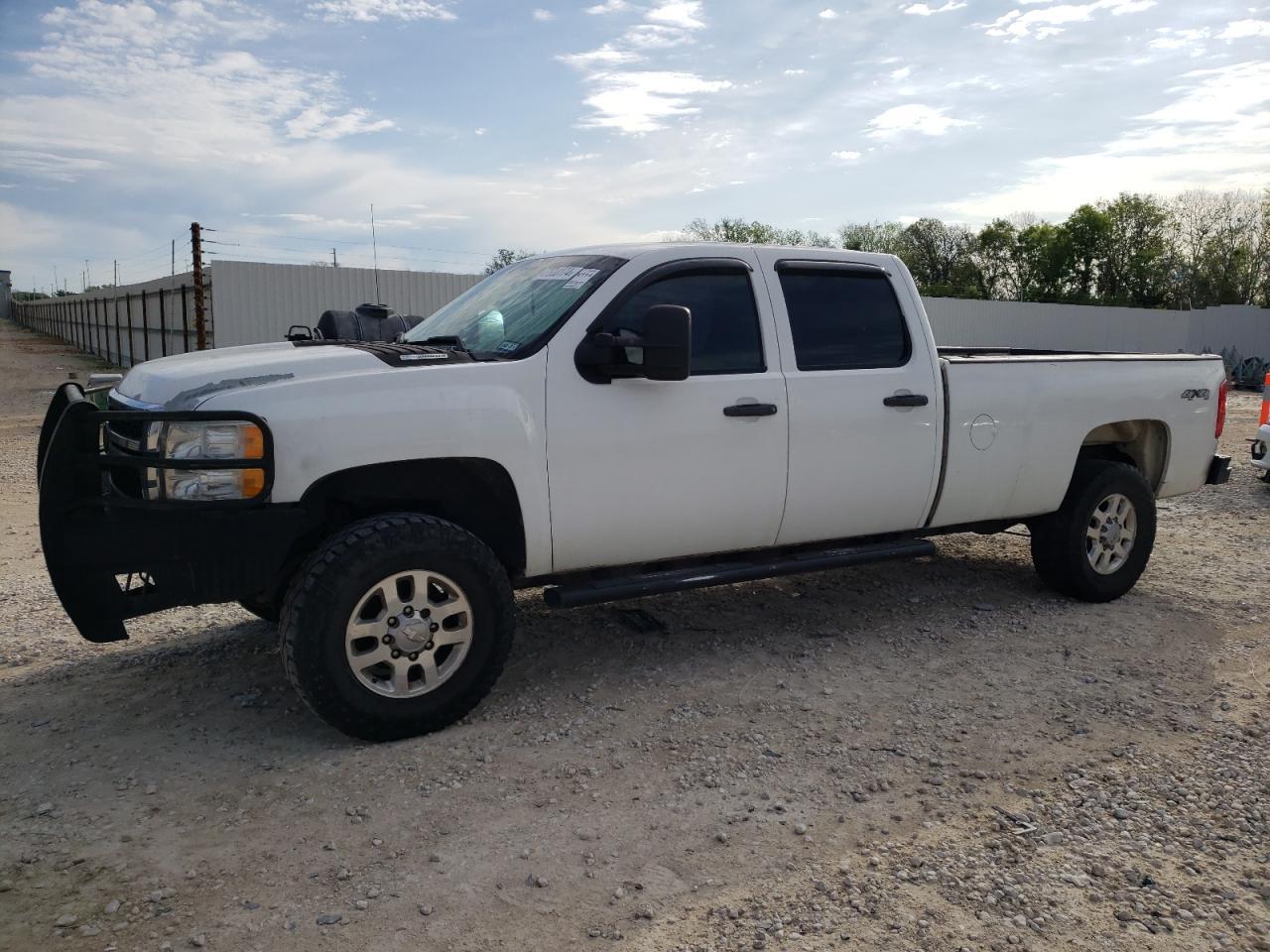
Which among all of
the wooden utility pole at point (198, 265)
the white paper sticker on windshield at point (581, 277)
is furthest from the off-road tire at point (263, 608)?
the wooden utility pole at point (198, 265)

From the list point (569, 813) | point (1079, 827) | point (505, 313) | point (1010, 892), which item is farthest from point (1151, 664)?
point (505, 313)

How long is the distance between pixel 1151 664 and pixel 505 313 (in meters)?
3.65

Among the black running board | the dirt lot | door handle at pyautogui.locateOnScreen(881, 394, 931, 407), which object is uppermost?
door handle at pyautogui.locateOnScreen(881, 394, 931, 407)

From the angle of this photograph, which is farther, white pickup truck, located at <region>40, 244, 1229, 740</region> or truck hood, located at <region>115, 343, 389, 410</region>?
truck hood, located at <region>115, 343, 389, 410</region>

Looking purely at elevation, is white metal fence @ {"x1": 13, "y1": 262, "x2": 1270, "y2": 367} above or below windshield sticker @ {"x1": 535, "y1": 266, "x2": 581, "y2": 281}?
above

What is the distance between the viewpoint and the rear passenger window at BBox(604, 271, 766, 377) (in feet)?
14.9

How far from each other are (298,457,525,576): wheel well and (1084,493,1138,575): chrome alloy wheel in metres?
3.60

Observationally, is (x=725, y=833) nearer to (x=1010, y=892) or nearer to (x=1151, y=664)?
(x=1010, y=892)

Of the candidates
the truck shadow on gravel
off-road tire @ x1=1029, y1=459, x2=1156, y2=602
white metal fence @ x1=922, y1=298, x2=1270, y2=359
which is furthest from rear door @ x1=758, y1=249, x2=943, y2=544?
white metal fence @ x1=922, y1=298, x2=1270, y2=359

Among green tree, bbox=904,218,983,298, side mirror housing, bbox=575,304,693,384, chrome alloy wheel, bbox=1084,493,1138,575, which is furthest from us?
green tree, bbox=904,218,983,298

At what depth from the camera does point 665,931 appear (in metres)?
2.84

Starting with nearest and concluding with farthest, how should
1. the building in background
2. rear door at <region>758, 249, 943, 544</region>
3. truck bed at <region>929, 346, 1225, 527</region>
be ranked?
rear door at <region>758, 249, 943, 544</region> < truck bed at <region>929, 346, 1225, 527</region> < the building in background

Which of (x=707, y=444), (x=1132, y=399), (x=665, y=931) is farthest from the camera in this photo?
(x=1132, y=399)

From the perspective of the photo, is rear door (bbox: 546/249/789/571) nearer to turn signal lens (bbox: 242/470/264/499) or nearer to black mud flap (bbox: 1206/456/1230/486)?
turn signal lens (bbox: 242/470/264/499)
